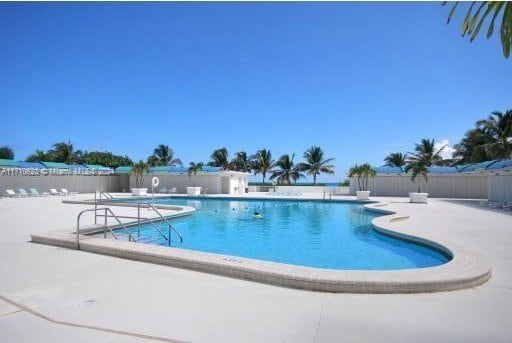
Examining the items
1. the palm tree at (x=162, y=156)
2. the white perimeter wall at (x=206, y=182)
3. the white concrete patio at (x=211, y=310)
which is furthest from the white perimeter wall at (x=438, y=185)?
the palm tree at (x=162, y=156)

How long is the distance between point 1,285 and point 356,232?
9922 millimetres

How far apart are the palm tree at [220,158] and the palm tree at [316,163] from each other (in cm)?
1048

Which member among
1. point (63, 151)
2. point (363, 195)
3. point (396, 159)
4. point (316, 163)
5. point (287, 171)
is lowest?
point (363, 195)

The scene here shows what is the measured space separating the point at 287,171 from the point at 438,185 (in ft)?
56.6

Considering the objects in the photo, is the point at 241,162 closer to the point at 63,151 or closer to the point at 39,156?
the point at 63,151

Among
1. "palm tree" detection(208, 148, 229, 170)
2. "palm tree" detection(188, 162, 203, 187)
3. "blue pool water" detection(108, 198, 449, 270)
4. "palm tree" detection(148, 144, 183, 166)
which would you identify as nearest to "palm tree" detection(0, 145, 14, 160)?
"palm tree" detection(148, 144, 183, 166)

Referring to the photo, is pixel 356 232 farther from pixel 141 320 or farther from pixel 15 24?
pixel 15 24

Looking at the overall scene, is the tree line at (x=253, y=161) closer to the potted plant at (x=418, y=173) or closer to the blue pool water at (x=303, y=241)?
the potted plant at (x=418, y=173)

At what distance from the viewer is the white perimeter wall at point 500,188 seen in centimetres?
1869

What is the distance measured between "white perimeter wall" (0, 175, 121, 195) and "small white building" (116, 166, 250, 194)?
5.58ft

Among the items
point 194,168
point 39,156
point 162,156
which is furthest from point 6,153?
point 194,168

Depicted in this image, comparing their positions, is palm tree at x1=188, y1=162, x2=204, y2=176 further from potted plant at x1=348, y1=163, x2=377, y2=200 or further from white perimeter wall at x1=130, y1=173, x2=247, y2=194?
potted plant at x1=348, y1=163, x2=377, y2=200

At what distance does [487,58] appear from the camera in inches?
454

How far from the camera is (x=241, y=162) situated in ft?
144
